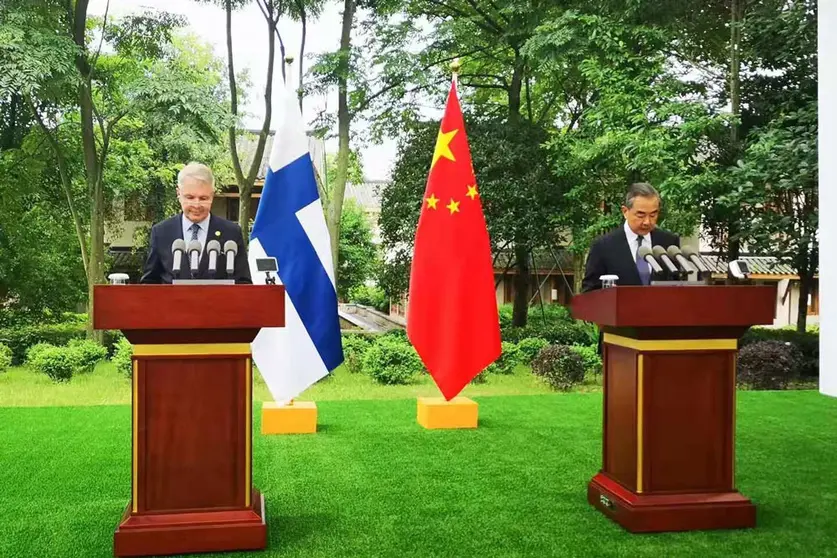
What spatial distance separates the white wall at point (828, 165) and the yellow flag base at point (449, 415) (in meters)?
3.09

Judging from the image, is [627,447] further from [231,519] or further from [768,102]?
[768,102]

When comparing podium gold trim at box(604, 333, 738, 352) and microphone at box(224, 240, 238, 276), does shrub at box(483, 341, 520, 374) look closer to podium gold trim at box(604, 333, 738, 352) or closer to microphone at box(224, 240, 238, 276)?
podium gold trim at box(604, 333, 738, 352)

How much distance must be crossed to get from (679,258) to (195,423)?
203cm

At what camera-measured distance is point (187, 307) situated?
2.76 m

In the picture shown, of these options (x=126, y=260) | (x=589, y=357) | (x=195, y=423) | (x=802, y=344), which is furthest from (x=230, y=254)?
(x=126, y=260)

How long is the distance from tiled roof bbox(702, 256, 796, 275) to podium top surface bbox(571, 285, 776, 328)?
0.49 ft

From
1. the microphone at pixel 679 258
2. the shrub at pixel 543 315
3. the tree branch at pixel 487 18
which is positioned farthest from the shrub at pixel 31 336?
the microphone at pixel 679 258

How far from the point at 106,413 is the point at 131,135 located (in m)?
8.28

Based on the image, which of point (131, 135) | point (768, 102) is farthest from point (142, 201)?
point (768, 102)

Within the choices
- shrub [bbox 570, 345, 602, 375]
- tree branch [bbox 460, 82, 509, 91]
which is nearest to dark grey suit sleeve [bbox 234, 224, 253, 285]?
shrub [bbox 570, 345, 602, 375]

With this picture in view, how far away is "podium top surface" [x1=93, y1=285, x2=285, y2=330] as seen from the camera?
2699mm

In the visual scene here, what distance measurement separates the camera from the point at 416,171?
10633mm

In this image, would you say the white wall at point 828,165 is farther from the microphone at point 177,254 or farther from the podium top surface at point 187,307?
the microphone at point 177,254

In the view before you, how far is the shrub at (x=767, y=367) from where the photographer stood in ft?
27.1
